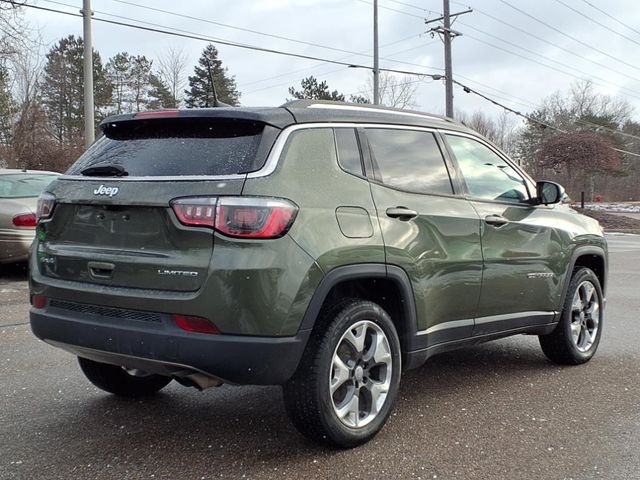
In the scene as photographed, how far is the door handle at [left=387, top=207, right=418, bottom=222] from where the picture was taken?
3.51 metres

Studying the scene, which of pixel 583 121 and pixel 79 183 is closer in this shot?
pixel 79 183

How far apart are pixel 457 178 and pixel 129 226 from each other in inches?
84.7

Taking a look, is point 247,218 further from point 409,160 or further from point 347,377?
point 409,160

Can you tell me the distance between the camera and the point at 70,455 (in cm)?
326

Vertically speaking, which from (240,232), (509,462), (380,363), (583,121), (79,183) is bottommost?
(509,462)

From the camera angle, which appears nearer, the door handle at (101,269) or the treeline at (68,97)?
the door handle at (101,269)

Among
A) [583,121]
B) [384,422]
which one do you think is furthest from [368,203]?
[583,121]

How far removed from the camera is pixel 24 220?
8.71 m

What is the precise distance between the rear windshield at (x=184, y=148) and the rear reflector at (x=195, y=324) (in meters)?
0.70

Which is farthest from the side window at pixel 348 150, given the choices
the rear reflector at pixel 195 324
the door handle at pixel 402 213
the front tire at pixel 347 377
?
the rear reflector at pixel 195 324

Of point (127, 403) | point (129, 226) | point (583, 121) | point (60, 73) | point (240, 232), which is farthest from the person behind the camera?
point (583, 121)

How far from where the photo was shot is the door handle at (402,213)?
11.5 ft

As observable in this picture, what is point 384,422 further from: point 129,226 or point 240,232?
point 129,226

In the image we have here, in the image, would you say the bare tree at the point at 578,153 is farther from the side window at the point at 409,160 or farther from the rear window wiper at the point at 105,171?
the rear window wiper at the point at 105,171
